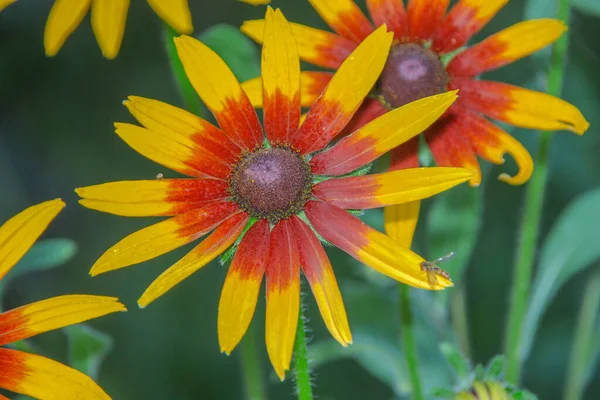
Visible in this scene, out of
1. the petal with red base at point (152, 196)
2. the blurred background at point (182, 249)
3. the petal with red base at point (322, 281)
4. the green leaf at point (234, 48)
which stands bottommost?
the petal with red base at point (322, 281)

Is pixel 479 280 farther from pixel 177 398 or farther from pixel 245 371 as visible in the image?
pixel 245 371

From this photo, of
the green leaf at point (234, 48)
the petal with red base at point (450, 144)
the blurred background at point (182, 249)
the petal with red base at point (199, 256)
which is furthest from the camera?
the blurred background at point (182, 249)

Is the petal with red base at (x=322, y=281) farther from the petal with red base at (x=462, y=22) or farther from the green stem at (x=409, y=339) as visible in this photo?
the petal with red base at (x=462, y=22)

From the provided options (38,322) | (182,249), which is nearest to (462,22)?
(38,322)

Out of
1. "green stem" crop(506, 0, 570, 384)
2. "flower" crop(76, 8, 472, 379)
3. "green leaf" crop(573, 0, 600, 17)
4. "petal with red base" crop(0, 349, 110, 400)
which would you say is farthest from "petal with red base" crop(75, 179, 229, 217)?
"green leaf" crop(573, 0, 600, 17)

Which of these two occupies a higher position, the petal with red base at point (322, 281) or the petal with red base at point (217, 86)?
the petal with red base at point (217, 86)

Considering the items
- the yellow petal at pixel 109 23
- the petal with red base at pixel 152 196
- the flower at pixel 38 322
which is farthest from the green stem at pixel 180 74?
the flower at pixel 38 322
